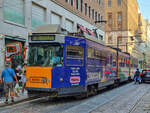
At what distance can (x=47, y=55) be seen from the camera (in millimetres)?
9930

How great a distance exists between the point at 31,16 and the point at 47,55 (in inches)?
385

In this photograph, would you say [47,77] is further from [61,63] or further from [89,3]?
[89,3]

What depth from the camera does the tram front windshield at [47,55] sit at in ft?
32.4

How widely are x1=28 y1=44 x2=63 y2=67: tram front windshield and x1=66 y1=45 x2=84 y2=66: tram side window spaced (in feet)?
1.31

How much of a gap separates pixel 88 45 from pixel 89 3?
2299 cm

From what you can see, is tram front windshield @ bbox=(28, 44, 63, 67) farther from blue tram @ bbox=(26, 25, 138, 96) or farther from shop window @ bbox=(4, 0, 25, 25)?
shop window @ bbox=(4, 0, 25, 25)

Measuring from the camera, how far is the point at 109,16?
64812 millimetres

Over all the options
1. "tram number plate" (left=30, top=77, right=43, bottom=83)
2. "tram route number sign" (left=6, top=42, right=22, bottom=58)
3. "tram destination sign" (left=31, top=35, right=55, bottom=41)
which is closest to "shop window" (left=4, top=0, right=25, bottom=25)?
"tram route number sign" (left=6, top=42, right=22, bottom=58)

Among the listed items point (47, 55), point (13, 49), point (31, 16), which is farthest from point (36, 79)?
point (31, 16)

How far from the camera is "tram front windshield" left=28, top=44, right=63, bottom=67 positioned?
9.88m

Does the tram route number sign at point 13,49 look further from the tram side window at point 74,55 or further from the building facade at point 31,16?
the tram side window at point 74,55

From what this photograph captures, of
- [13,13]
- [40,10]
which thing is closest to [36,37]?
[13,13]

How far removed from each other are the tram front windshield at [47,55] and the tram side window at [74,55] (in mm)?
400

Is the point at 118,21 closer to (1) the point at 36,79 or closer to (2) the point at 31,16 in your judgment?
(2) the point at 31,16
